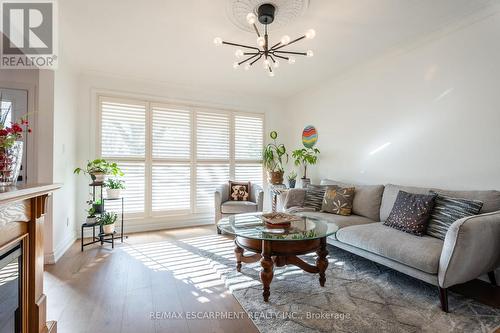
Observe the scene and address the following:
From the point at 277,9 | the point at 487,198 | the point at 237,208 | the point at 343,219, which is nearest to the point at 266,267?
the point at 343,219

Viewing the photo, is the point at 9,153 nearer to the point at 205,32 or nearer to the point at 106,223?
the point at 205,32

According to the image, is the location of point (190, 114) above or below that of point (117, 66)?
below

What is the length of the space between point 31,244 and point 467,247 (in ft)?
9.46

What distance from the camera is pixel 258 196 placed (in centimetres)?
407

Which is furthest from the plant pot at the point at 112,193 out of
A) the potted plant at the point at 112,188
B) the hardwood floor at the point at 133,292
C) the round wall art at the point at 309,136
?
the round wall art at the point at 309,136

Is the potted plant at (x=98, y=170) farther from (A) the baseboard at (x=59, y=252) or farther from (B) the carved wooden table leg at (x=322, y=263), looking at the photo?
(B) the carved wooden table leg at (x=322, y=263)

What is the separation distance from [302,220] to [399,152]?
5.38 feet

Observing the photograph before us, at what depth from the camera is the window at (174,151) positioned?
406 cm

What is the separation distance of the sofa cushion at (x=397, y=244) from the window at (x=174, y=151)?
2.73m

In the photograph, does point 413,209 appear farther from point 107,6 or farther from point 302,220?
point 107,6

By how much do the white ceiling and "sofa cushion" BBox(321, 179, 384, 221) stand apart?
70.6 inches

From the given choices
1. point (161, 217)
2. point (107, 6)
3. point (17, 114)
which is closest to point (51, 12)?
point (107, 6)

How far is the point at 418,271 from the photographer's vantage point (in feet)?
6.64

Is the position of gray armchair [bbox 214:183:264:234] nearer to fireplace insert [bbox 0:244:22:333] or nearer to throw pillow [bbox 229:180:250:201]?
throw pillow [bbox 229:180:250:201]
